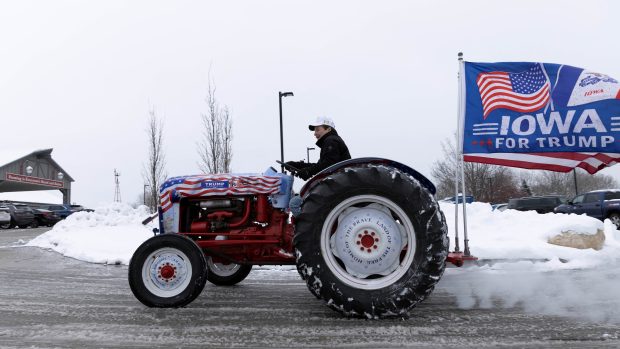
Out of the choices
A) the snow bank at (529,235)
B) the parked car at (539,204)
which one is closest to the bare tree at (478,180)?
the parked car at (539,204)

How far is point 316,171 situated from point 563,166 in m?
3.25

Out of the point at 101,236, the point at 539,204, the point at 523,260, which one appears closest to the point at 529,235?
the point at 523,260

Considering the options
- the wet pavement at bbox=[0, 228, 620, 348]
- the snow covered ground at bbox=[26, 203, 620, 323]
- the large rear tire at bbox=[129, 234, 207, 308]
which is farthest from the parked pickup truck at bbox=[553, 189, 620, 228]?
the large rear tire at bbox=[129, 234, 207, 308]

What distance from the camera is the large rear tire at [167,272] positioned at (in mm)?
4270

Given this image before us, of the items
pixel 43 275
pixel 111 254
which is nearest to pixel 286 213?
pixel 43 275

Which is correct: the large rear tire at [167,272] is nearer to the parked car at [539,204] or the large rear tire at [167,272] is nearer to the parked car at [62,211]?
the parked car at [539,204]

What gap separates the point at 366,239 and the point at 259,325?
1.14 metres

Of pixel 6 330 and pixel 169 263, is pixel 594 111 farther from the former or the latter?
pixel 6 330

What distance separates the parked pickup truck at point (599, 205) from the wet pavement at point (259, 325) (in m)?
17.1

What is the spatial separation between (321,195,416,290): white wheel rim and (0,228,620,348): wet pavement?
0.42 meters

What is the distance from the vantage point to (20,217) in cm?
2706

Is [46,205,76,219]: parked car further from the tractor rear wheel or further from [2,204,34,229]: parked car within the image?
the tractor rear wheel

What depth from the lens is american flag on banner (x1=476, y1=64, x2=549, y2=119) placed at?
6004 mm

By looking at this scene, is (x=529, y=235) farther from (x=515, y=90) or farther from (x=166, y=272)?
(x=166, y=272)
